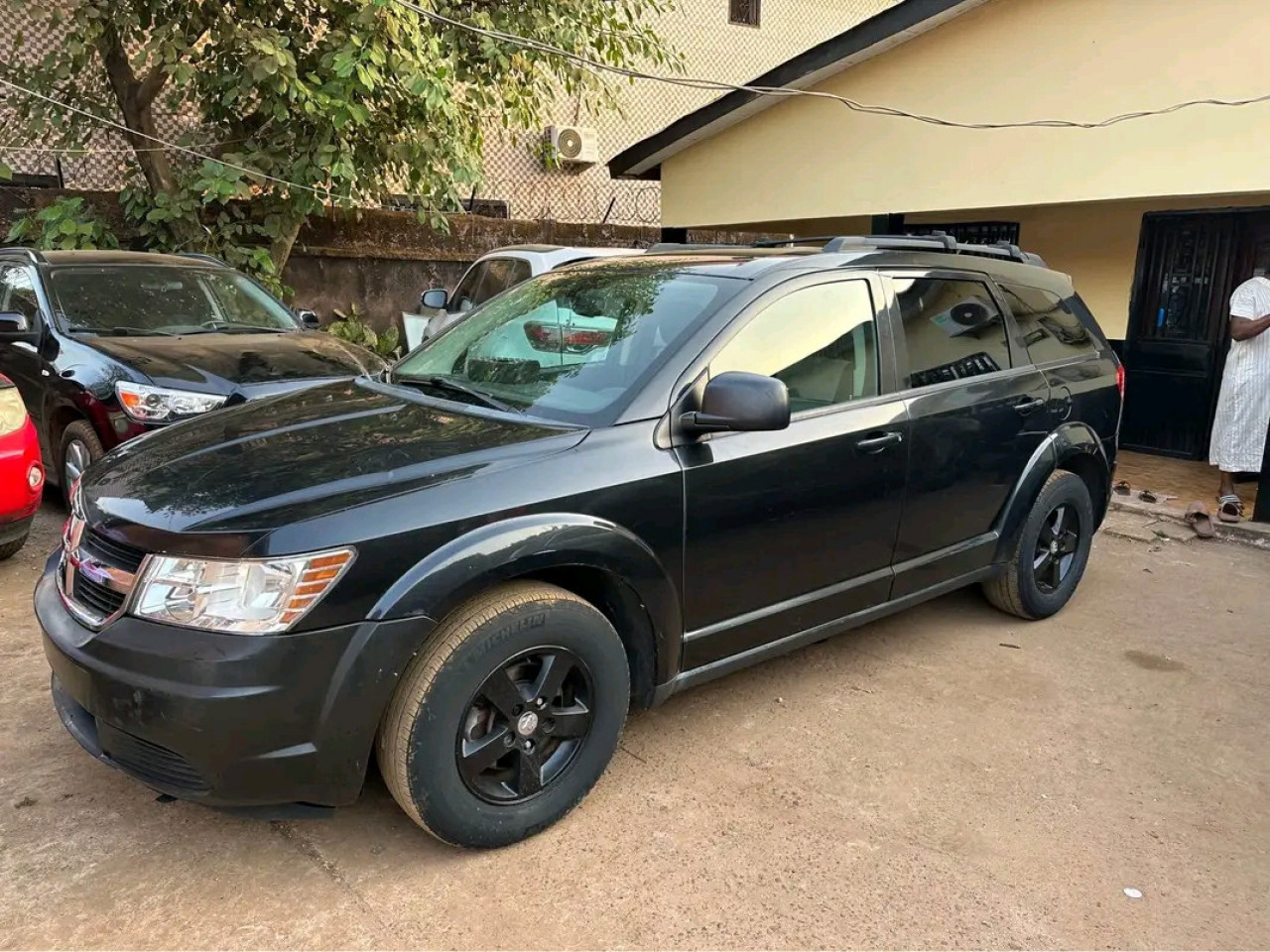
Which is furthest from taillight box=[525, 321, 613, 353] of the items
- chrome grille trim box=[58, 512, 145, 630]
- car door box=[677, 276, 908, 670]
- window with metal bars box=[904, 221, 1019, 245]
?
window with metal bars box=[904, 221, 1019, 245]

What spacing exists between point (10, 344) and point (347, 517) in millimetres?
4967

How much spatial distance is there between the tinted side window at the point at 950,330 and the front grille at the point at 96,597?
288 cm

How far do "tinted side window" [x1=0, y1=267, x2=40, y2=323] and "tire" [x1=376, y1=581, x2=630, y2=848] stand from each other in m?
4.85

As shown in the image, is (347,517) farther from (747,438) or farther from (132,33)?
(132,33)

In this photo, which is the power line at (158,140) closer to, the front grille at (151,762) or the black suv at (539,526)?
the black suv at (539,526)

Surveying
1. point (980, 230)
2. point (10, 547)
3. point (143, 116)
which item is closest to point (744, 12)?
point (980, 230)

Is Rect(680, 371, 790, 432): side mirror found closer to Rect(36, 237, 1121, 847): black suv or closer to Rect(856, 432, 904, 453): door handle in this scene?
Rect(36, 237, 1121, 847): black suv

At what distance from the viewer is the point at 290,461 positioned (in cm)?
263

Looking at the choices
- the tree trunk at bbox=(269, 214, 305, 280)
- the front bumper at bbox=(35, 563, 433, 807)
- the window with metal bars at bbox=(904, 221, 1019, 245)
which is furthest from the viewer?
the window with metal bars at bbox=(904, 221, 1019, 245)

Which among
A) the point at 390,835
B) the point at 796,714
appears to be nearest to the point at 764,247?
the point at 796,714

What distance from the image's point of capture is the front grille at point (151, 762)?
2332 mm

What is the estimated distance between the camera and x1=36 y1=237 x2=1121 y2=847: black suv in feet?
7.57

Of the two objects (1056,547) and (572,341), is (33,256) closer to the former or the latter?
(572,341)

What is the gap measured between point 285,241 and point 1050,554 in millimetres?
7581
